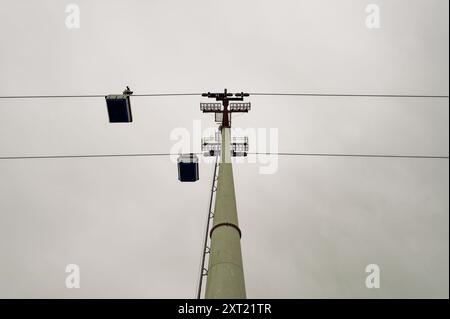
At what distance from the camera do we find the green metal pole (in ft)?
21.2

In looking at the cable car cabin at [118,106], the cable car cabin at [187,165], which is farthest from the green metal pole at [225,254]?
the cable car cabin at [118,106]

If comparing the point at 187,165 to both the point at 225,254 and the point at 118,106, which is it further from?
the point at 225,254

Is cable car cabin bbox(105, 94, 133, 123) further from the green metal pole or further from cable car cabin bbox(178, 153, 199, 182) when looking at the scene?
the green metal pole

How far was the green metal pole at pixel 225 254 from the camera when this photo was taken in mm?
6465

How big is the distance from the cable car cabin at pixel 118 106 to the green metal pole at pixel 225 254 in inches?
222

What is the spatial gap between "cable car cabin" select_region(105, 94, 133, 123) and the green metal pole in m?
5.63

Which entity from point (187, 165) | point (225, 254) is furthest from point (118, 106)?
point (225, 254)

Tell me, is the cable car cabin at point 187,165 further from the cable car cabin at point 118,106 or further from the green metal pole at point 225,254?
the green metal pole at point 225,254

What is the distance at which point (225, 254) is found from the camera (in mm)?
7199

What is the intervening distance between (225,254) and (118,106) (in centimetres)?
825

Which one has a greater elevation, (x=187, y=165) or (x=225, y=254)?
(x=187, y=165)
